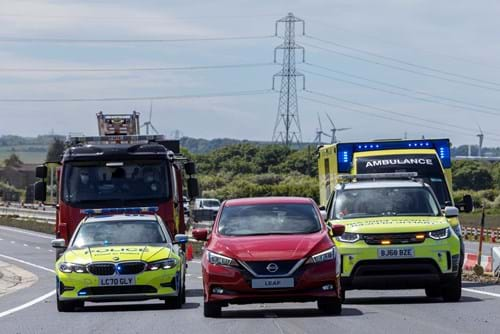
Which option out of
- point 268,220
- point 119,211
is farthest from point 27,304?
point 268,220

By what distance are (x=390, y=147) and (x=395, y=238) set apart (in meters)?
6.50

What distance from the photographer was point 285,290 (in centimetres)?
1689

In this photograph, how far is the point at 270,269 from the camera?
1695 centimetres

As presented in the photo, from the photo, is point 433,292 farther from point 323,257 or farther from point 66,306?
point 66,306

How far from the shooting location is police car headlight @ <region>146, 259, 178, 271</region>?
19625mm

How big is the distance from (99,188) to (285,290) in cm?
776

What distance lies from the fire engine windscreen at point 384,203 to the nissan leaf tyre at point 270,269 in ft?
10.8

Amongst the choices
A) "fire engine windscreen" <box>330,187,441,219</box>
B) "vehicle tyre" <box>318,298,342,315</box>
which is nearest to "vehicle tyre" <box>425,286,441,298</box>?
"fire engine windscreen" <box>330,187,441,219</box>

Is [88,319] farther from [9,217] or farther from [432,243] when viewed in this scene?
[9,217]

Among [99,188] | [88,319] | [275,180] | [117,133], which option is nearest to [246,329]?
[88,319]

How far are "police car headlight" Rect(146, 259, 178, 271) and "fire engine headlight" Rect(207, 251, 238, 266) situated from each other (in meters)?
2.48

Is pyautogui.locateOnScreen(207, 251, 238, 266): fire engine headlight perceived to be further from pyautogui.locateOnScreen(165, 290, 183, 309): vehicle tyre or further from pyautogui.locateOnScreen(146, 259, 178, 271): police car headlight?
pyautogui.locateOnScreen(165, 290, 183, 309): vehicle tyre

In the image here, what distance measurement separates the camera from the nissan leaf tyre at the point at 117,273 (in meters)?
19.3

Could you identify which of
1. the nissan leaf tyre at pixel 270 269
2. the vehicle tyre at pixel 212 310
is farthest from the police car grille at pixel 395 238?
the vehicle tyre at pixel 212 310
